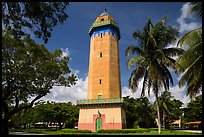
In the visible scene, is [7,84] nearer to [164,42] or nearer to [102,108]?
[164,42]

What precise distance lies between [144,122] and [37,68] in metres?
36.1

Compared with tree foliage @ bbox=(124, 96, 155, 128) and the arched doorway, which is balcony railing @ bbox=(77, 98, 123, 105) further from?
tree foliage @ bbox=(124, 96, 155, 128)

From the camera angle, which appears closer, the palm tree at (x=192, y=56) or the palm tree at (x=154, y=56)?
the palm tree at (x=192, y=56)

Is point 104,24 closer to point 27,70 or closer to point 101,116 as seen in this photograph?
point 101,116

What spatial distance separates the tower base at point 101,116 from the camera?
28633 mm

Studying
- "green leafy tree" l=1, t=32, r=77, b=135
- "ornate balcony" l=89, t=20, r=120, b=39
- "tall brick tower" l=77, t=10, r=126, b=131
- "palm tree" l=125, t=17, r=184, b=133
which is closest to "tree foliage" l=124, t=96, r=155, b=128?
"tall brick tower" l=77, t=10, r=126, b=131

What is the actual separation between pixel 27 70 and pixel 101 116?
1605cm

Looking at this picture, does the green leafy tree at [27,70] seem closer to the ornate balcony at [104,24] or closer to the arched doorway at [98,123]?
the arched doorway at [98,123]

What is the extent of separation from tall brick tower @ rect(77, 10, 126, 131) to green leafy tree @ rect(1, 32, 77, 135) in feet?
40.1

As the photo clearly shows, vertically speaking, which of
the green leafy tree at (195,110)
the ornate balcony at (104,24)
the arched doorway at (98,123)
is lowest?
the arched doorway at (98,123)

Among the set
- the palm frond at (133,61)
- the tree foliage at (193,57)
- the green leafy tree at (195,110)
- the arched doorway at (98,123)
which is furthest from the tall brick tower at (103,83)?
the green leafy tree at (195,110)

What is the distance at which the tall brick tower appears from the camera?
1141 inches

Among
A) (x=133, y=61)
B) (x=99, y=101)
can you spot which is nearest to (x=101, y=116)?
(x=99, y=101)

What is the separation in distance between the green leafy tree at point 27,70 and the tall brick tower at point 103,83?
12227 millimetres
